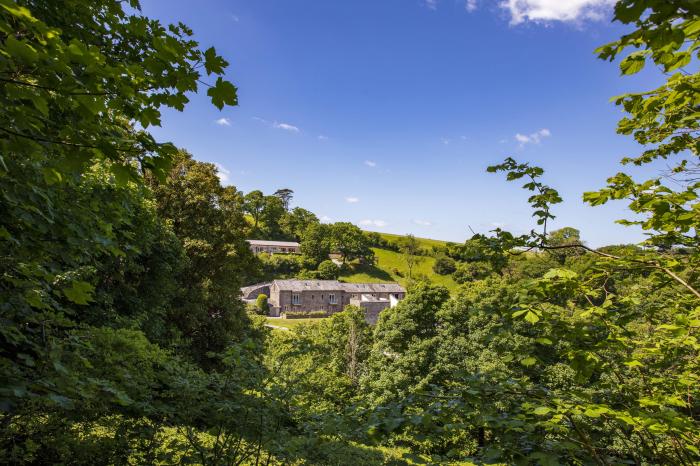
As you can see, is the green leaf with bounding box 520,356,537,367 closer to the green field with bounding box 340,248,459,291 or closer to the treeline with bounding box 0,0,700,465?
the treeline with bounding box 0,0,700,465

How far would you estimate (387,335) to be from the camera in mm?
23891

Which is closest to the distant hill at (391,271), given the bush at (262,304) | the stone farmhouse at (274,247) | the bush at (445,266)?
the bush at (445,266)

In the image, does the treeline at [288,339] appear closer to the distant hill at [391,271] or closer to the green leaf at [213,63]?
the green leaf at [213,63]

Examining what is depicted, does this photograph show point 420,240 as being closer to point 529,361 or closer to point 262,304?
point 262,304

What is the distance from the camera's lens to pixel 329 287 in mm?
68875

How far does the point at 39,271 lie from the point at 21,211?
0.89 m

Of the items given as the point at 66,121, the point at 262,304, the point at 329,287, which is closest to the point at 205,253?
the point at 66,121

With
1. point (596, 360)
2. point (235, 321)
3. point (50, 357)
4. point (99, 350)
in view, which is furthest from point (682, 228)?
point (235, 321)

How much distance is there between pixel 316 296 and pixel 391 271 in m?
33.8

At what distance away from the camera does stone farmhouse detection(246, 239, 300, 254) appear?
92.2 meters

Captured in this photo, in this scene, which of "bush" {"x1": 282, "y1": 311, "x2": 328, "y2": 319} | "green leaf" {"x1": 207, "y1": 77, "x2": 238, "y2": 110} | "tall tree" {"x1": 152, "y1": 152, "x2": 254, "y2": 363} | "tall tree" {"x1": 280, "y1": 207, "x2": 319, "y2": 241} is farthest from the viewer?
"tall tree" {"x1": 280, "y1": 207, "x2": 319, "y2": 241}

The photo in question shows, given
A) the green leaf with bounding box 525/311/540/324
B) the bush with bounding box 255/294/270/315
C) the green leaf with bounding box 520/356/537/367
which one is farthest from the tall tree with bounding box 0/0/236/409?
the bush with bounding box 255/294/270/315

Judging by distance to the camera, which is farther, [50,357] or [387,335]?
[387,335]

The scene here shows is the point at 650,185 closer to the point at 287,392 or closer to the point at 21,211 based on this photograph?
the point at 287,392
